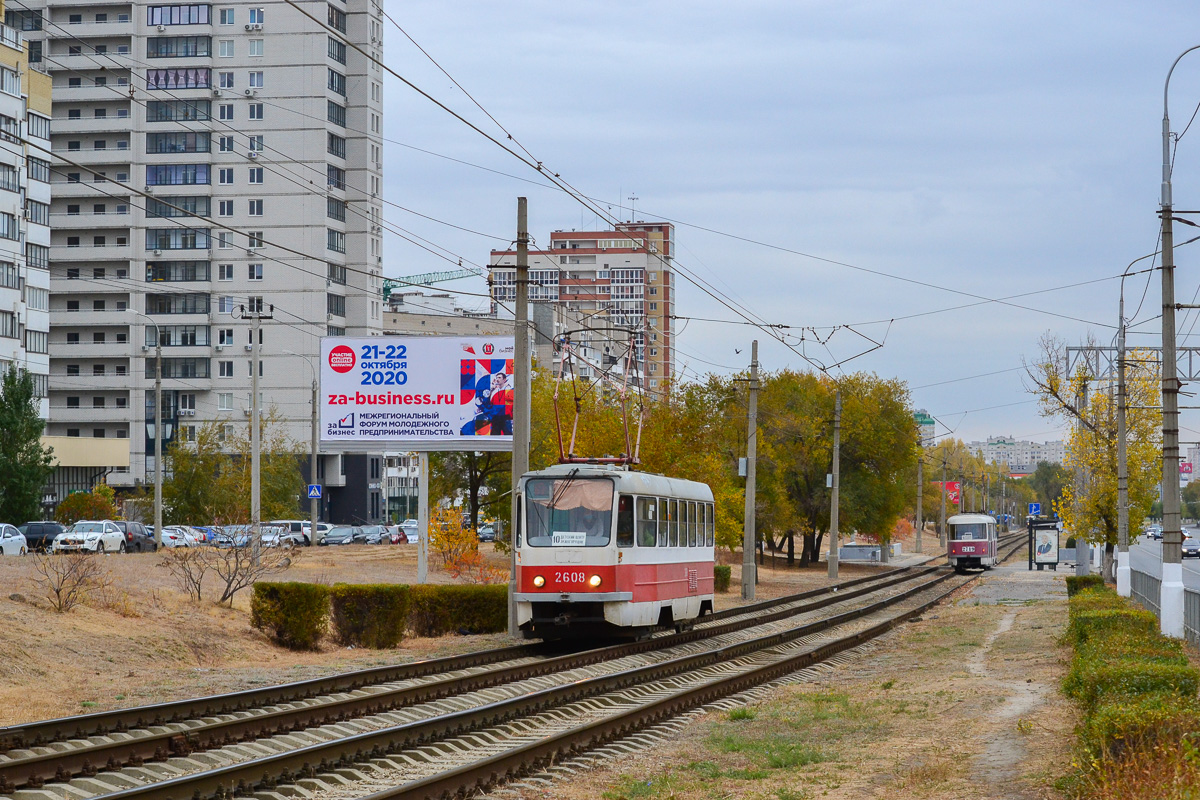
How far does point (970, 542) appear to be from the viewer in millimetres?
73000

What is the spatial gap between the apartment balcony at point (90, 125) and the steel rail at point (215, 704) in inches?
3768

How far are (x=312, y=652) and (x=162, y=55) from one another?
306ft

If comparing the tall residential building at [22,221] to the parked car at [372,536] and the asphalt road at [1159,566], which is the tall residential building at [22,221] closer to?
the parked car at [372,536]

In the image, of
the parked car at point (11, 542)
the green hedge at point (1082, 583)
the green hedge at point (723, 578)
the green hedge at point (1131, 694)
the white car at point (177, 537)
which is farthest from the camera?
the white car at point (177, 537)

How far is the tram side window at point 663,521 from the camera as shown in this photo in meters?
25.7

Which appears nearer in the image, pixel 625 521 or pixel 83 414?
pixel 625 521

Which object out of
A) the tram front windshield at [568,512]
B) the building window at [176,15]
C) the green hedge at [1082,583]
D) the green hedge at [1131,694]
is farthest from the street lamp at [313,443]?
the green hedge at [1131,694]

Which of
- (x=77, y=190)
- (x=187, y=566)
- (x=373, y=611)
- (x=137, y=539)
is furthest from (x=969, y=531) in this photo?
(x=77, y=190)

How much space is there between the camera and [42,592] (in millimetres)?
25812

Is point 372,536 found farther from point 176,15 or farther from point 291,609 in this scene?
point 291,609

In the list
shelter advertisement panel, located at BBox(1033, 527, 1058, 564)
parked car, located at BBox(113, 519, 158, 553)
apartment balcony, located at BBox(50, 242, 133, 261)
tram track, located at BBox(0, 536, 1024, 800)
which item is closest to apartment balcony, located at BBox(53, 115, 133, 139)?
apartment balcony, located at BBox(50, 242, 133, 261)

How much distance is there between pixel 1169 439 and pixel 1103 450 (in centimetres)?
2549

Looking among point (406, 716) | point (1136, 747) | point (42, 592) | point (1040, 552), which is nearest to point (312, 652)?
point (42, 592)

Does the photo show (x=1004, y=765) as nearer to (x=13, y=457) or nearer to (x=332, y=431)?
Result: (x=332, y=431)
